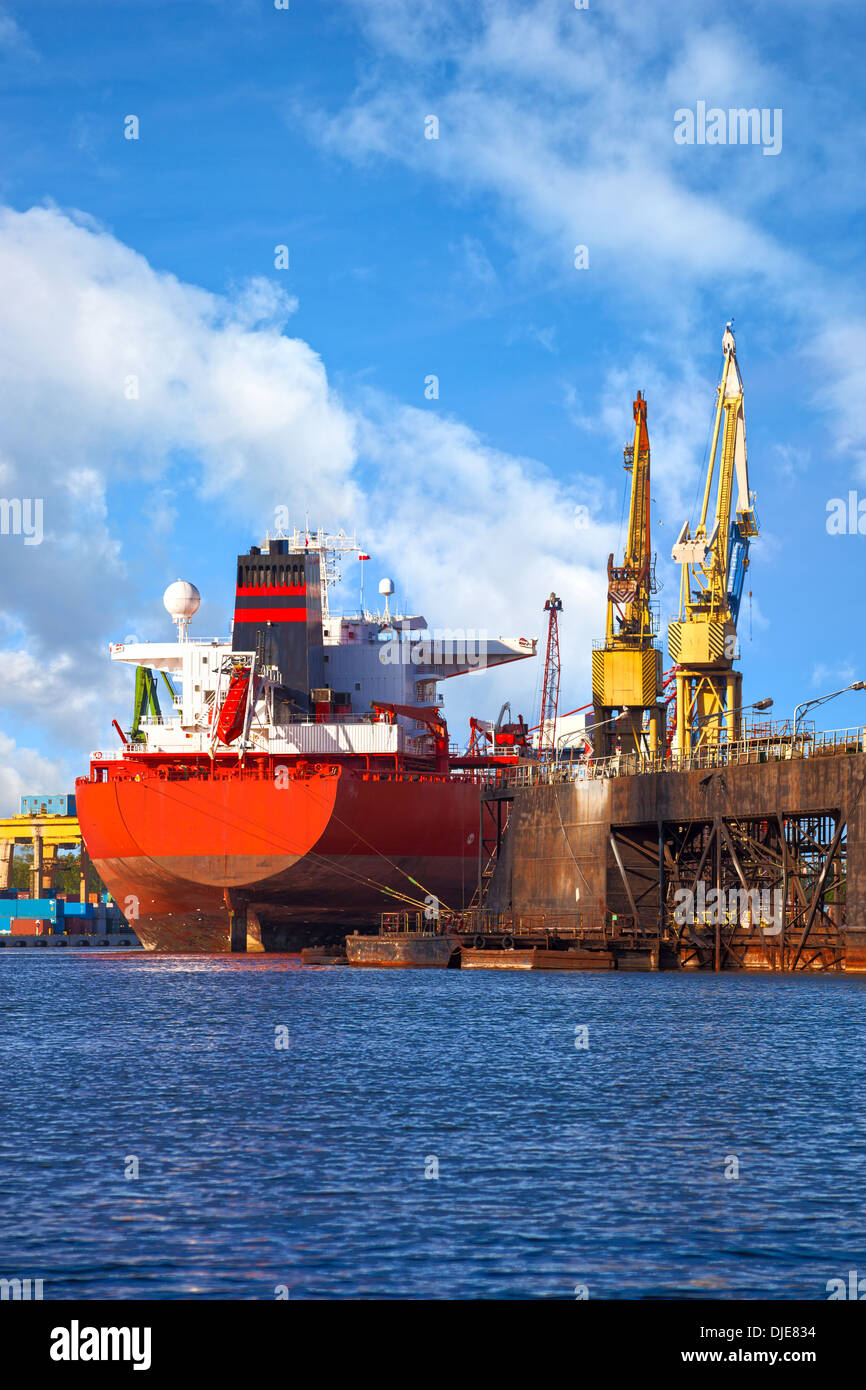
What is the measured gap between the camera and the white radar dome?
9975 centimetres

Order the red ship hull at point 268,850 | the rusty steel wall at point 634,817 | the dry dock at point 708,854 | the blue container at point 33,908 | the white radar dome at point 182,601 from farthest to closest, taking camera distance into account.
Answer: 1. the blue container at point 33,908
2. the white radar dome at point 182,601
3. the red ship hull at point 268,850
4. the dry dock at point 708,854
5. the rusty steel wall at point 634,817

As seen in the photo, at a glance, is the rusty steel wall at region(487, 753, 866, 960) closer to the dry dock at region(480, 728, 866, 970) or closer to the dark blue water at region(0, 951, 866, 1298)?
the dry dock at region(480, 728, 866, 970)

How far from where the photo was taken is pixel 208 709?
293ft

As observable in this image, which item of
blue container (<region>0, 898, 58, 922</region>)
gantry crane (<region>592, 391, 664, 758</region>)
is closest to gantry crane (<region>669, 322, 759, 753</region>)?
gantry crane (<region>592, 391, 664, 758</region>)

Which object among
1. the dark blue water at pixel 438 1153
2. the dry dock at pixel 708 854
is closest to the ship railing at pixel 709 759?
the dry dock at pixel 708 854

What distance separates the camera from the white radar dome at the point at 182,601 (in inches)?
3927

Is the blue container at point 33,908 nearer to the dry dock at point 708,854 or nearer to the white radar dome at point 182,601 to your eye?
the white radar dome at point 182,601

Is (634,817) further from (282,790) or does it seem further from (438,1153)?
(438,1153)

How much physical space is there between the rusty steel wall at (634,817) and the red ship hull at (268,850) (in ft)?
17.5

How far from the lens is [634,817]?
249ft

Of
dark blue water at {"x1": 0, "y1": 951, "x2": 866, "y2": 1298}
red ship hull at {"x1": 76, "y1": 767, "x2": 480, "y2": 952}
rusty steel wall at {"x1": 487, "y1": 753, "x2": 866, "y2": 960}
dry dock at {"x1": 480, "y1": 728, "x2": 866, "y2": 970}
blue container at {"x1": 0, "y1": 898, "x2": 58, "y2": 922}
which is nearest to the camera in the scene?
dark blue water at {"x1": 0, "y1": 951, "x2": 866, "y2": 1298}

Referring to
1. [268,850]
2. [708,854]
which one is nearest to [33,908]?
[268,850]

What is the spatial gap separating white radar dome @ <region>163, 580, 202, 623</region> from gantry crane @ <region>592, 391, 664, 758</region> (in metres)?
25.1
